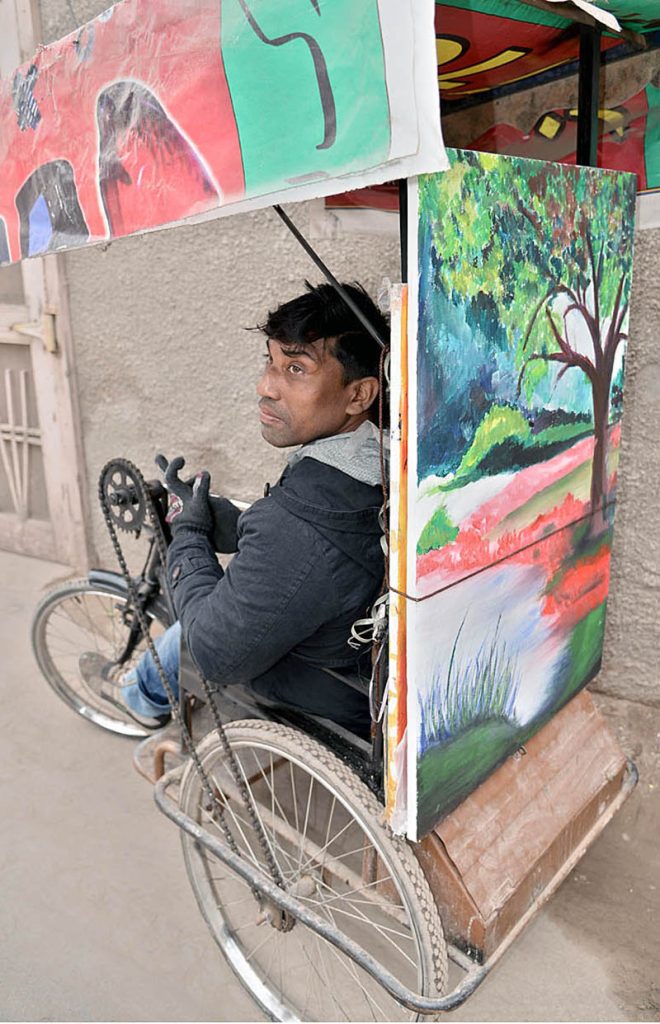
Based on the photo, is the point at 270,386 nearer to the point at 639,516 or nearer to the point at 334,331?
the point at 334,331

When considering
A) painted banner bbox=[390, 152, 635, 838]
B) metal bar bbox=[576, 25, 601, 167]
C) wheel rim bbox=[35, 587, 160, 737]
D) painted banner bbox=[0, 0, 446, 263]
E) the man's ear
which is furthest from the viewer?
wheel rim bbox=[35, 587, 160, 737]

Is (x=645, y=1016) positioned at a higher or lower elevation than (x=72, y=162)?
lower

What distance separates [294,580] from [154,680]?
3.17 feet

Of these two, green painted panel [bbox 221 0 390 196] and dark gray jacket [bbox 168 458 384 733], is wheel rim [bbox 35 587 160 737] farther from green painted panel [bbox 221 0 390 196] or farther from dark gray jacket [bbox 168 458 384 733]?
green painted panel [bbox 221 0 390 196]

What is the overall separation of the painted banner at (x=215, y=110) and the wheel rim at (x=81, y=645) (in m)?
1.58

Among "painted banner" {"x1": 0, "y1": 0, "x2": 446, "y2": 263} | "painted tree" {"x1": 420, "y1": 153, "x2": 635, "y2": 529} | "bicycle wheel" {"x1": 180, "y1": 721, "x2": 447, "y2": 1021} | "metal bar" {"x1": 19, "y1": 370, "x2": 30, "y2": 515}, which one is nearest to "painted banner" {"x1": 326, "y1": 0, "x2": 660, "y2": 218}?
"painted tree" {"x1": 420, "y1": 153, "x2": 635, "y2": 529}

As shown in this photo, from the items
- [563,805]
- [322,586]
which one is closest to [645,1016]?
[563,805]

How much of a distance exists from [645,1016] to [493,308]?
5.99ft

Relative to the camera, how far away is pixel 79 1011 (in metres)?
2.06

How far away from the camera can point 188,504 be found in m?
2.04

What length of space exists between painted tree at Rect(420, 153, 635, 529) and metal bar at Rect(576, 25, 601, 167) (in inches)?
4.5

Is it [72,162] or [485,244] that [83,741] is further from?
[485,244]

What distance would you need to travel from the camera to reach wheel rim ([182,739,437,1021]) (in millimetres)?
1888

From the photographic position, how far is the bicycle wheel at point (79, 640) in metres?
2.95
